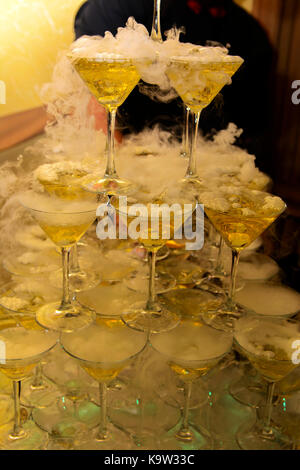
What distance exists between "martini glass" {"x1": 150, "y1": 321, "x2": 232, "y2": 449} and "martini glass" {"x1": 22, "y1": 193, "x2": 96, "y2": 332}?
0.57 feet

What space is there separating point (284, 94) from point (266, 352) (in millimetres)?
1841

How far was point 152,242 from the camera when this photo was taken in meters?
0.98

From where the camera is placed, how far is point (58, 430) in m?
1.07

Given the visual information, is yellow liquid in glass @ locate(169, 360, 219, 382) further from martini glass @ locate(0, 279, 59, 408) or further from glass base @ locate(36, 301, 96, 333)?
martini glass @ locate(0, 279, 59, 408)

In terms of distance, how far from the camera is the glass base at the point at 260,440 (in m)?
1.00

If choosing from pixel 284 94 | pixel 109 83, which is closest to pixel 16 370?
pixel 109 83

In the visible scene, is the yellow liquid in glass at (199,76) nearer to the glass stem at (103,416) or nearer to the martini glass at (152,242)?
the martini glass at (152,242)

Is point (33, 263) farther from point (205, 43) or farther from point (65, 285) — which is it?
point (205, 43)

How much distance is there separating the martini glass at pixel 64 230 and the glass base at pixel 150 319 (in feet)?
0.27

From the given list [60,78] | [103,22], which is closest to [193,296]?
[60,78]

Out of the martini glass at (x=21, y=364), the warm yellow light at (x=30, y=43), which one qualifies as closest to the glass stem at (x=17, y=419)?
the martini glass at (x=21, y=364)

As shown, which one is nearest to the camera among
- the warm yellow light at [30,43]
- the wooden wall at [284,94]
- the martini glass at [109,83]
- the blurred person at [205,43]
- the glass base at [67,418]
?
the martini glass at [109,83]

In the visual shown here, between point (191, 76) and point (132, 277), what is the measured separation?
499mm

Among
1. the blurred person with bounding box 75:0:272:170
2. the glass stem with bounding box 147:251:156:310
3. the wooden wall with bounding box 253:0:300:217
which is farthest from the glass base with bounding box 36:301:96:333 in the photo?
the wooden wall with bounding box 253:0:300:217
